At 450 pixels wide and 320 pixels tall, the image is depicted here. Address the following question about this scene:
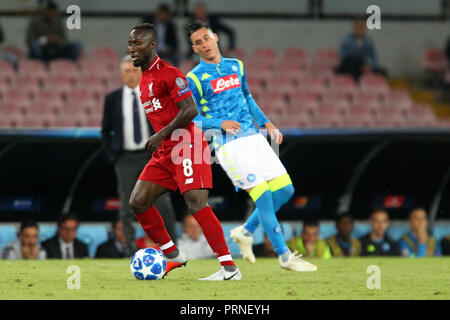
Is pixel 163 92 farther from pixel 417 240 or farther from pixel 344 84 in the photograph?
pixel 344 84

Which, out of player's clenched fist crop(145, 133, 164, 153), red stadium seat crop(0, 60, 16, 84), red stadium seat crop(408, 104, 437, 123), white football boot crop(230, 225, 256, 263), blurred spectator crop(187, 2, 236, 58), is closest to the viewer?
player's clenched fist crop(145, 133, 164, 153)

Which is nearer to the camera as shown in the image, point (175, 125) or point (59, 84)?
point (175, 125)

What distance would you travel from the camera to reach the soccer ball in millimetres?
6551

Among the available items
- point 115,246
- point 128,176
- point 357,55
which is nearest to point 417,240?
point 115,246

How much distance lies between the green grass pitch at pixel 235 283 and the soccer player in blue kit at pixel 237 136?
1.51 ft

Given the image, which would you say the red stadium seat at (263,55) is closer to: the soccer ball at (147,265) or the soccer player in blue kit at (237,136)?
the soccer player in blue kit at (237,136)

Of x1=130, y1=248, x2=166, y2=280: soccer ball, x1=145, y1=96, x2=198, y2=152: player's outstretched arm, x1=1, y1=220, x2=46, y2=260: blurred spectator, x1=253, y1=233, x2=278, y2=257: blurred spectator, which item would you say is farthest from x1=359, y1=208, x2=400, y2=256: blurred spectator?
x1=145, y1=96, x2=198, y2=152: player's outstretched arm

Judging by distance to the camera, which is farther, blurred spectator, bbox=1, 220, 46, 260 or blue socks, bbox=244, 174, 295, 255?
blurred spectator, bbox=1, 220, 46, 260

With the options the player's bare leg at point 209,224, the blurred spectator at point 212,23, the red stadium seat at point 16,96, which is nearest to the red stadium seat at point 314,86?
the blurred spectator at point 212,23

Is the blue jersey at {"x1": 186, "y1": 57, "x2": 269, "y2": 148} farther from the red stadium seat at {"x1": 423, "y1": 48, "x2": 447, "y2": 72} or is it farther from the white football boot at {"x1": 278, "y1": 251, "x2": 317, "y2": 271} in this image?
the red stadium seat at {"x1": 423, "y1": 48, "x2": 447, "y2": 72}

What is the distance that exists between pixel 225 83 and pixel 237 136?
1.46 feet

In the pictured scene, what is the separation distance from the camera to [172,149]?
6453 mm
